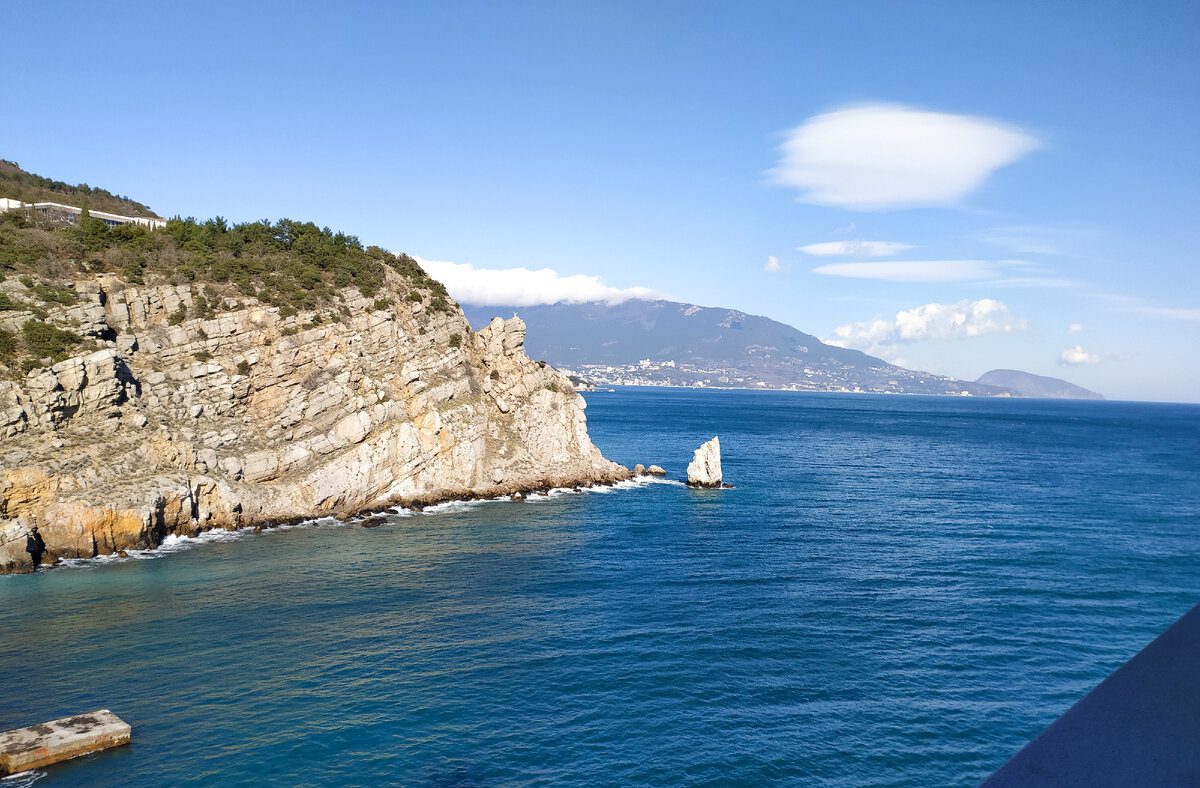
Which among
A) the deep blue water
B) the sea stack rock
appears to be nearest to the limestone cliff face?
the deep blue water

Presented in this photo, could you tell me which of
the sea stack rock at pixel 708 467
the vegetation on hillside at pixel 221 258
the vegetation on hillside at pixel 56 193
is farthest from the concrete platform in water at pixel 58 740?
the vegetation on hillside at pixel 56 193

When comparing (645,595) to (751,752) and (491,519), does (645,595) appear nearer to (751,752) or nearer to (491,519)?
(751,752)

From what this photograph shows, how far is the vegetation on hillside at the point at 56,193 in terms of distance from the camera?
90.9 metres

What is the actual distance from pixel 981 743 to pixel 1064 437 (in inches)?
Result: 5855

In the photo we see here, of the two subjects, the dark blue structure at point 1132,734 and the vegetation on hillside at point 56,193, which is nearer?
the dark blue structure at point 1132,734

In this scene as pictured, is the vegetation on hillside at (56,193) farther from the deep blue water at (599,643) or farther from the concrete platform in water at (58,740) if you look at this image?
the concrete platform in water at (58,740)

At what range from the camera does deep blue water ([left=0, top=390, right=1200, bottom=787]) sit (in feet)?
85.3

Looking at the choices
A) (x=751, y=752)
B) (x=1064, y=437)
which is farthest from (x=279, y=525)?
(x=1064, y=437)

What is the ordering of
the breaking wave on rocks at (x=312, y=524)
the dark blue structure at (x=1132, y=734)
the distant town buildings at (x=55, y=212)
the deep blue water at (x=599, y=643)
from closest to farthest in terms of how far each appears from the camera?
the dark blue structure at (x=1132, y=734) → the deep blue water at (x=599, y=643) → the breaking wave on rocks at (x=312, y=524) → the distant town buildings at (x=55, y=212)

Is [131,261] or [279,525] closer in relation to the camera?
[279,525]

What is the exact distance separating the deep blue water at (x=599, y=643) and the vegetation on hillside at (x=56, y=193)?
6873 centimetres

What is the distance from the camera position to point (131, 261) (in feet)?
218

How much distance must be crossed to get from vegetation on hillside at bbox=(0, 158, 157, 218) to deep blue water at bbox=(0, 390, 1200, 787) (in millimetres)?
68734

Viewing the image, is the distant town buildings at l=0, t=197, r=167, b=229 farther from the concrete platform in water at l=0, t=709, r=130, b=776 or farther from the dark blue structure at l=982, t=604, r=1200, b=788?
the dark blue structure at l=982, t=604, r=1200, b=788
